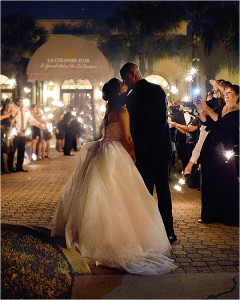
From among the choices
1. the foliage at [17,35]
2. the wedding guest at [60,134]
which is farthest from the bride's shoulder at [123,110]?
the foliage at [17,35]

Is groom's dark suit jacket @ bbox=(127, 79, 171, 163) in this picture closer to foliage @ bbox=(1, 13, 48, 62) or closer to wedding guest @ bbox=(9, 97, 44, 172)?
wedding guest @ bbox=(9, 97, 44, 172)

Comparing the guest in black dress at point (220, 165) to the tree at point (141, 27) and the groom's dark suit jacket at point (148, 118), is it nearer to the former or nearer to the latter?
the groom's dark suit jacket at point (148, 118)

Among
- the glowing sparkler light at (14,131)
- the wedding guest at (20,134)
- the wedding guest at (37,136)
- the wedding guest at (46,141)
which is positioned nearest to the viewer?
the glowing sparkler light at (14,131)

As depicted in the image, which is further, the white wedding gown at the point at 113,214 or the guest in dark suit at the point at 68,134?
the guest in dark suit at the point at 68,134

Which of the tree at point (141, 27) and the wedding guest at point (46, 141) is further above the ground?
the tree at point (141, 27)

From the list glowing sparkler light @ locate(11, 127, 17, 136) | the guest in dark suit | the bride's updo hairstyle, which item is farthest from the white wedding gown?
the guest in dark suit

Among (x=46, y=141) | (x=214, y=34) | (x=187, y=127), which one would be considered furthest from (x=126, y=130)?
(x=214, y=34)

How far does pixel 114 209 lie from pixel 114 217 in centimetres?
9

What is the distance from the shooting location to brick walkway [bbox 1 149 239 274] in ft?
17.9

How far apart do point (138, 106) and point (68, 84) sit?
952 inches

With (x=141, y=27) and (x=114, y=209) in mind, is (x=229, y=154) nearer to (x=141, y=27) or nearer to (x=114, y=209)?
(x=114, y=209)

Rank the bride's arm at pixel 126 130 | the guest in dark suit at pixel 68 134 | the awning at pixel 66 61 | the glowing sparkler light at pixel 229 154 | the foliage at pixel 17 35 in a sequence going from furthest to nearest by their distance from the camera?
1. the foliage at pixel 17 35
2. the guest in dark suit at pixel 68 134
3. the awning at pixel 66 61
4. the glowing sparkler light at pixel 229 154
5. the bride's arm at pixel 126 130

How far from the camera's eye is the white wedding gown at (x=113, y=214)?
5160 millimetres

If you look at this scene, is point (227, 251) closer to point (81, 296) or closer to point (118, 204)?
point (118, 204)
